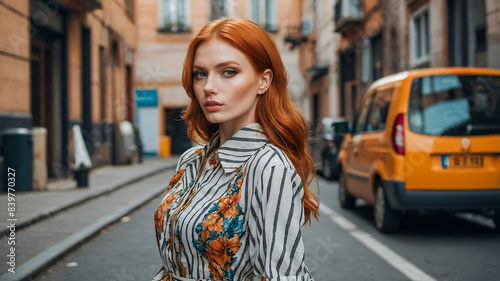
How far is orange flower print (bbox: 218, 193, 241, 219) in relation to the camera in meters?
1.83

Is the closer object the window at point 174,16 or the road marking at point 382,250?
the road marking at point 382,250

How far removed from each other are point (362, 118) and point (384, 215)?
1937 mm

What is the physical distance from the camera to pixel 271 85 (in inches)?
78.9

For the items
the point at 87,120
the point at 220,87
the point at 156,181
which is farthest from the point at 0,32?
the point at 220,87

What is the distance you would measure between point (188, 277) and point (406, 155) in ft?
18.2

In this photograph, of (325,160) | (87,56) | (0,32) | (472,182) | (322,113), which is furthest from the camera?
(322,113)

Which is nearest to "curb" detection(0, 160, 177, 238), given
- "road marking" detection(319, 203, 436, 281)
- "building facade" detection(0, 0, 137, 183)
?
"building facade" detection(0, 0, 137, 183)

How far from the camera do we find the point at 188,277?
193 cm

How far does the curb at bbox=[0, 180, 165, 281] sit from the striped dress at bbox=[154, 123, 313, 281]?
364 centimetres

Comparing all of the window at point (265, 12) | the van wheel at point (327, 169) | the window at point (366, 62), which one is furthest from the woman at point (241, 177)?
the window at point (265, 12)

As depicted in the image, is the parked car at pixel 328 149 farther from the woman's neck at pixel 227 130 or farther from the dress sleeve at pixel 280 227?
the dress sleeve at pixel 280 227

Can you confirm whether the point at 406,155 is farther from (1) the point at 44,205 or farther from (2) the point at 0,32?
(2) the point at 0,32

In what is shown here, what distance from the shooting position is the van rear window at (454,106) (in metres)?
7.14

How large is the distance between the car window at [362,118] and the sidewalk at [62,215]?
353cm
